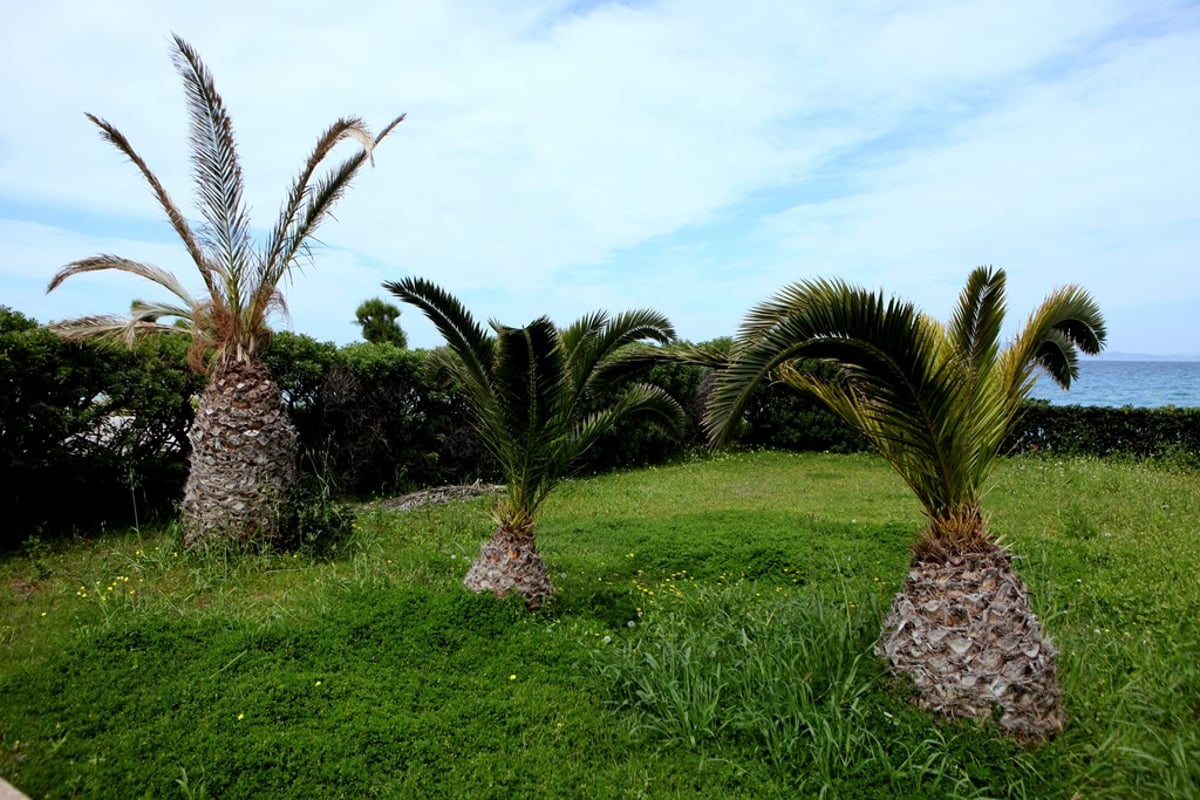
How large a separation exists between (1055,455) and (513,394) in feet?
39.4

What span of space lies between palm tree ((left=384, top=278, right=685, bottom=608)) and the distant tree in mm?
9638

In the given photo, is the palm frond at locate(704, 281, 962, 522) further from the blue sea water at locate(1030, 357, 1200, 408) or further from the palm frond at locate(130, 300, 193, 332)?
the palm frond at locate(130, 300, 193, 332)

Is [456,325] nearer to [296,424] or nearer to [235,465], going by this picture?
[235,465]

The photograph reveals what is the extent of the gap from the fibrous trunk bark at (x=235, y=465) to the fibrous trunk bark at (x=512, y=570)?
2.48 m

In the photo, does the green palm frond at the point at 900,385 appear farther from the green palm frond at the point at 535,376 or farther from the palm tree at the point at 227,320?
the palm tree at the point at 227,320

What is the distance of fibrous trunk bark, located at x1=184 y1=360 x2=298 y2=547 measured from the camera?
6.18 metres

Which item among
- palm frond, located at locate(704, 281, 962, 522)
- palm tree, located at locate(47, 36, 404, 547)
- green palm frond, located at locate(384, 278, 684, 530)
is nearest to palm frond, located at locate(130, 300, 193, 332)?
palm tree, located at locate(47, 36, 404, 547)

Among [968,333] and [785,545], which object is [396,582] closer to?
[785,545]

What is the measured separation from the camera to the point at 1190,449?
11.7 meters

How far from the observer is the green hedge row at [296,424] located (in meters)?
6.33

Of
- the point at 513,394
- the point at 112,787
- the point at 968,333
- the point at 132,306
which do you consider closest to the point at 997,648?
the point at 968,333

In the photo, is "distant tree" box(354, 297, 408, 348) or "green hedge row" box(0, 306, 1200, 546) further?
"distant tree" box(354, 297, 408, 348)

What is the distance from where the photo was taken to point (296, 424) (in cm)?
870

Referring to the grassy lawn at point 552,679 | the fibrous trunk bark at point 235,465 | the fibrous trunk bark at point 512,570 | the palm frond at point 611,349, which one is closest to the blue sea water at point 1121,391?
the grassy lawn at point 552,679
